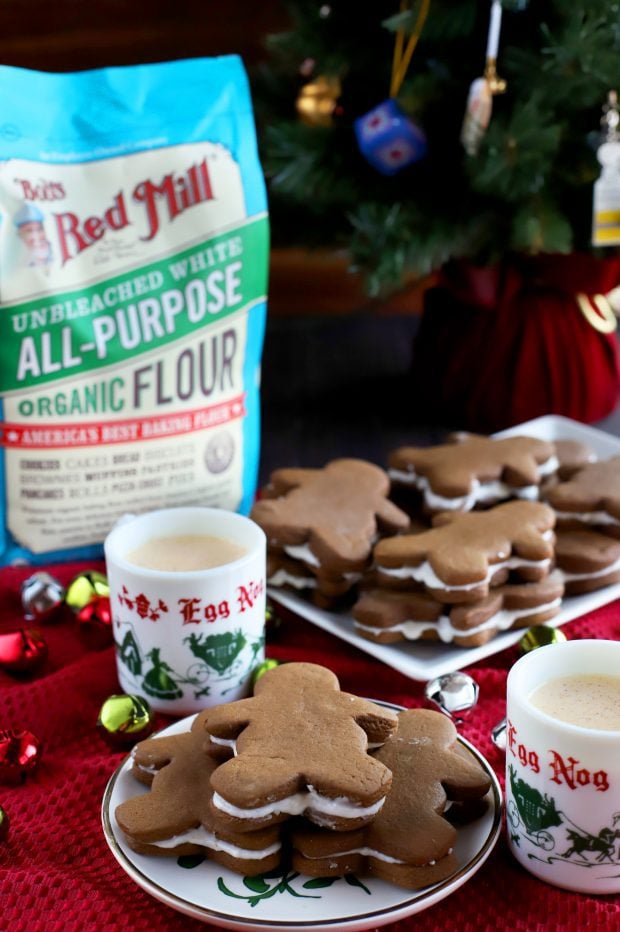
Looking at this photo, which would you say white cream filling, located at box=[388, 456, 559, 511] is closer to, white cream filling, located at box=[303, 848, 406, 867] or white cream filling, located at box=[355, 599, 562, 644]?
white cream filling, located at box=[355, 599, 562, 644]

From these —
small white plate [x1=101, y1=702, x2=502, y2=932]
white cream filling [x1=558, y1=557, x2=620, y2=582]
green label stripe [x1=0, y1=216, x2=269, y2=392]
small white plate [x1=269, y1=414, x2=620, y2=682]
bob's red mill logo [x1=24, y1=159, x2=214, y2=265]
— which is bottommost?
small white plate [x1=269, y1=414, x2=620, y2=682]

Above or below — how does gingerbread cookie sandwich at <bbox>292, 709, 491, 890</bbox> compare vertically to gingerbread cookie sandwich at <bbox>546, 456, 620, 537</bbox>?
above

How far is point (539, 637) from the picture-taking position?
36.7 inches

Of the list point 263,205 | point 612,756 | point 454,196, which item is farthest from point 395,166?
point 612,756

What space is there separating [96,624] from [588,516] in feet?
1.59

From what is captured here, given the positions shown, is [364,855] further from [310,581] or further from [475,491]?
[475,491]

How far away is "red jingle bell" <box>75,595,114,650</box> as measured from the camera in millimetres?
1007

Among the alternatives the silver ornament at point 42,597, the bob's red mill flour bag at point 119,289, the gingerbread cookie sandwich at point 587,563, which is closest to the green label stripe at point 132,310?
the bob's red mill flour bag at point 119,289

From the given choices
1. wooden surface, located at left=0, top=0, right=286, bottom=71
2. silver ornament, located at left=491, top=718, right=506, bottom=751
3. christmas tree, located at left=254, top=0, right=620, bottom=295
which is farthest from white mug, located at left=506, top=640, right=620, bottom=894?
wooden surface, located at left=0, top=0, right=286, bottom=71

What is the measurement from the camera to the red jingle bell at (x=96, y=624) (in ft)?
3.30

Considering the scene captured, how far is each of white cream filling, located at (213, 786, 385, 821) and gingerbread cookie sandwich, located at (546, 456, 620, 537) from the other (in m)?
0.50

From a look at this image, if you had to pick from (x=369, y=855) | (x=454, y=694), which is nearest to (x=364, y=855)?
(x=369, y=855)

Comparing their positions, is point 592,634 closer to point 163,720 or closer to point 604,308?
point 163,720

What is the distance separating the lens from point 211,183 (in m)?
1.14
